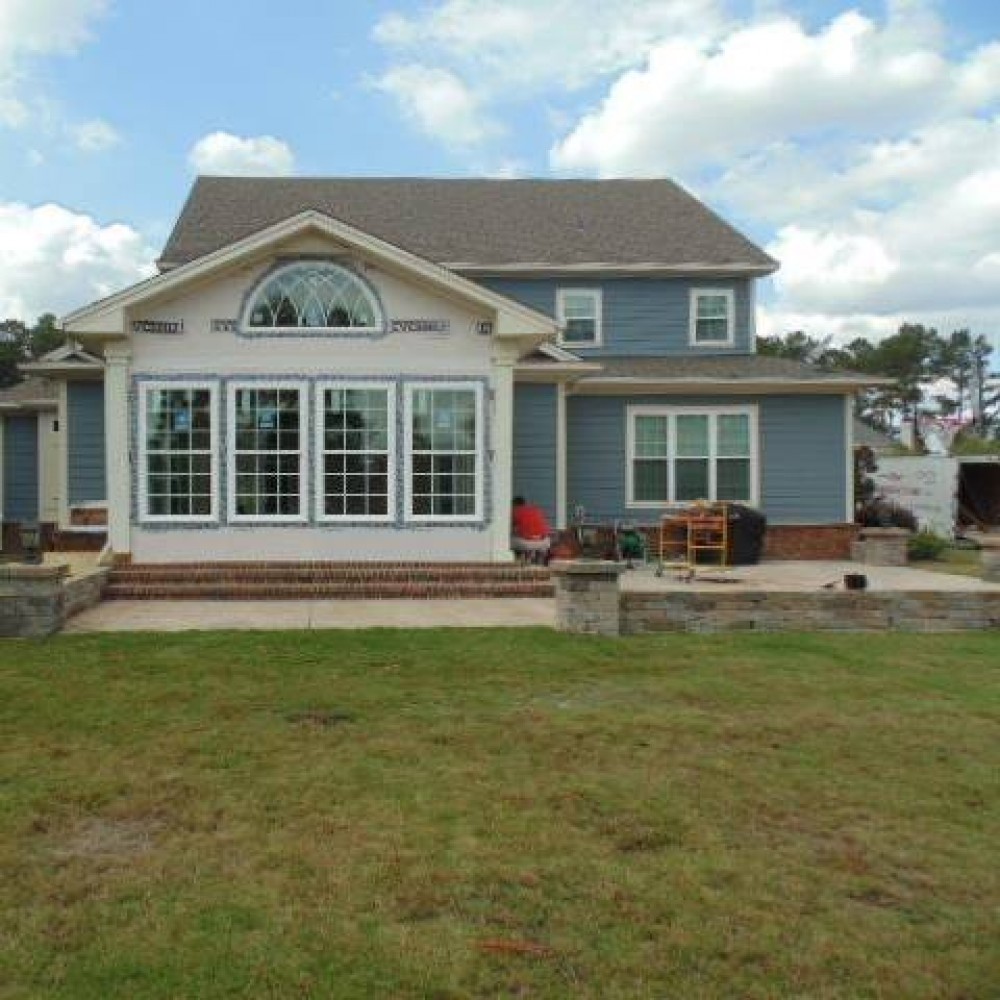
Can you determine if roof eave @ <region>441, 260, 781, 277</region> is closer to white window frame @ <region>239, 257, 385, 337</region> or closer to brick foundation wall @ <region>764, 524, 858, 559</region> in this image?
brick foundation wall @ <region>764, 524, 858, 559</region>

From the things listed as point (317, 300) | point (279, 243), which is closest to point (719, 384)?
point (317, 300)

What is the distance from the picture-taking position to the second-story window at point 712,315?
20.8 meters

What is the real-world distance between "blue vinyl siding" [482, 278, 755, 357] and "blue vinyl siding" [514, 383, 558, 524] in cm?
412

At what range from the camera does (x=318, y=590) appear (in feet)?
43.0

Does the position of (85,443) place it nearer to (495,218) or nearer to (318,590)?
(318,590)

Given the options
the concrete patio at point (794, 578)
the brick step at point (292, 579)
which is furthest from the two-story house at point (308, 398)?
the concrete patio at point (794, 578)

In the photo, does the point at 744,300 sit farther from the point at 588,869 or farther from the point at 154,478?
the point at 588,869

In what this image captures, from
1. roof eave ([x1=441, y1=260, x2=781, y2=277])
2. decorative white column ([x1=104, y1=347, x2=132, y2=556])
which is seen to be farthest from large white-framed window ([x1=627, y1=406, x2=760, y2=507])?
decorative white column ([x1=104, y1=347, x2=132, y2=556])

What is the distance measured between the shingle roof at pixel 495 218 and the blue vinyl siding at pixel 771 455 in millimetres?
3615

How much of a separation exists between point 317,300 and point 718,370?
302 inches

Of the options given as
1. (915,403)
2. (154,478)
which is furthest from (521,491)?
(915,403)

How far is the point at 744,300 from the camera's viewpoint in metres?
21.0

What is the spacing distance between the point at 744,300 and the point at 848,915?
1831cm

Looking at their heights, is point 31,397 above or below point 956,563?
above
